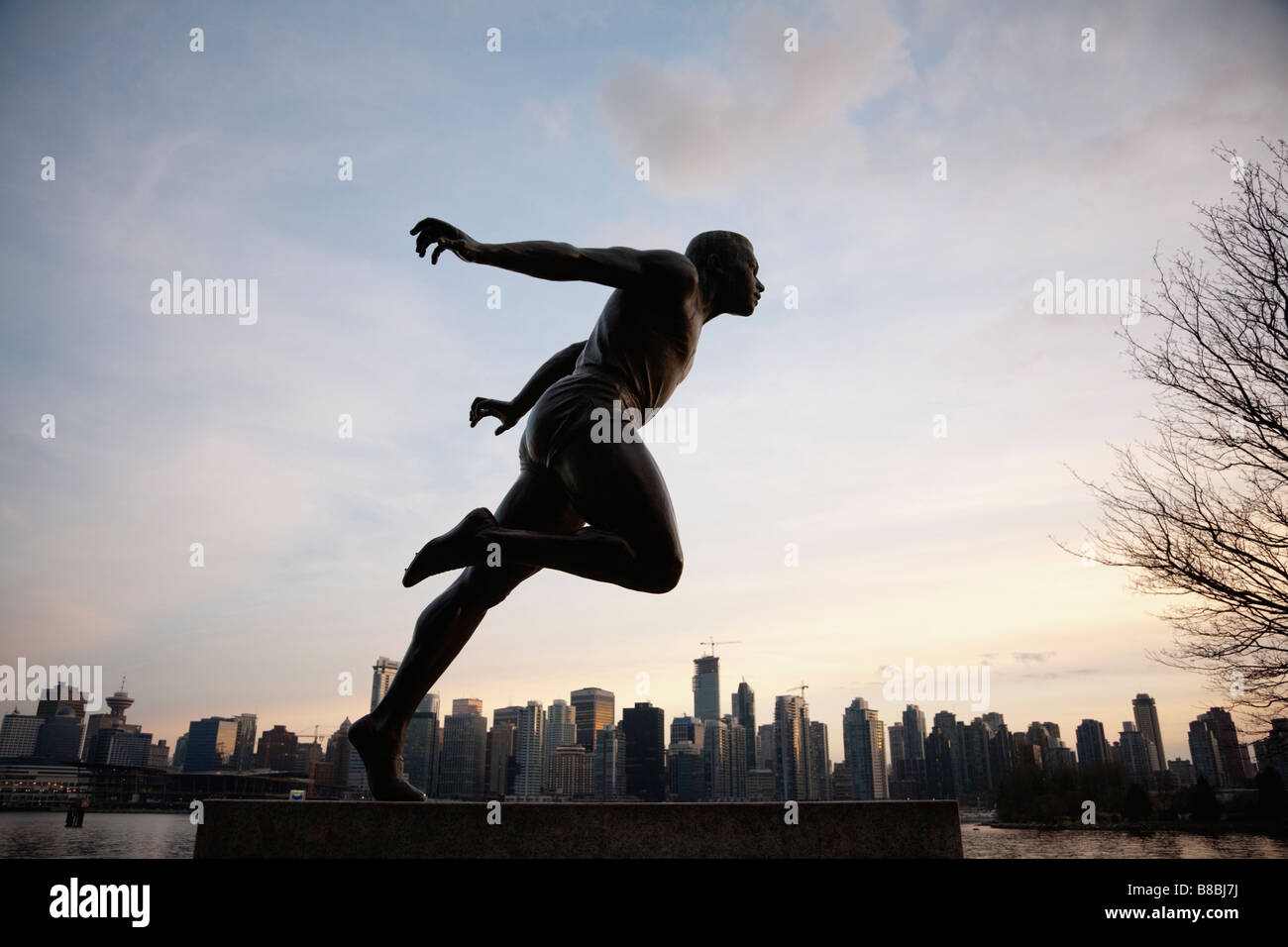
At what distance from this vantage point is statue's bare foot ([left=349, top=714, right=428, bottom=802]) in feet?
13.4

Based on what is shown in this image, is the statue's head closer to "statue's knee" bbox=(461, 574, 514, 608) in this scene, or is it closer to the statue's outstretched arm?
the statue's outstretched arm

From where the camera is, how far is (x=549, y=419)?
4051 millimetres

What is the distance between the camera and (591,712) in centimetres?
6391

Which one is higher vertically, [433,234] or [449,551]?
[433,234]

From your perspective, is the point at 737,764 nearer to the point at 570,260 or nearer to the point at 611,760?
the point at 611,760

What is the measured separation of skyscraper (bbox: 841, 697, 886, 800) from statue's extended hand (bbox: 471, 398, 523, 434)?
76.1 metres

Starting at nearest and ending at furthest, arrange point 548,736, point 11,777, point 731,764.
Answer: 1. point 11,777
2. point 548,736
3. point 731,764

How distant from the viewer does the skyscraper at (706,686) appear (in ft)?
323

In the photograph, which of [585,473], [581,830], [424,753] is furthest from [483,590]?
[424,753]

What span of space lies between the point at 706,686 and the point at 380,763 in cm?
10664
